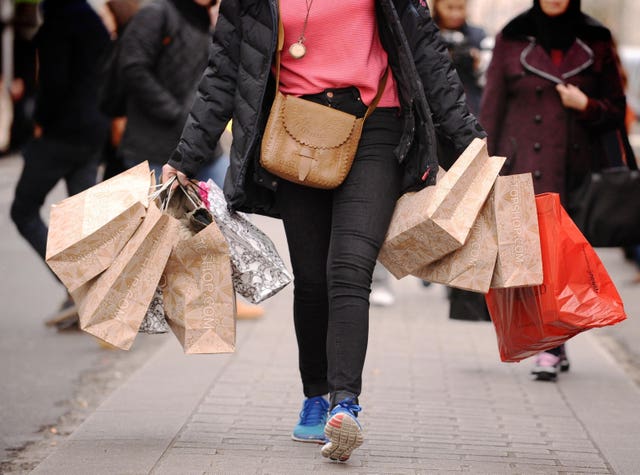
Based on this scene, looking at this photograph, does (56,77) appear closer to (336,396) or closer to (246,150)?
(246,150)

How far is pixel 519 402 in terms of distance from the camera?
5871 mm

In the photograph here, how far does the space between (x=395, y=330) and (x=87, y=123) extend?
2224 millimetres

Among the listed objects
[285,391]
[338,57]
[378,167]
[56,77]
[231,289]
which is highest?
[338,57]

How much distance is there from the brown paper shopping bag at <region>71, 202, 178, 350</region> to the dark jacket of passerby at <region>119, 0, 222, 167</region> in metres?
2.81

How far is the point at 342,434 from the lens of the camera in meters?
4.28

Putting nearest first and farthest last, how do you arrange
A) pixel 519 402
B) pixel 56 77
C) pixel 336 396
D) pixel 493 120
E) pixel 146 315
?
pixel 336 396, pixel 146 315, pixel 519 402, pixel 493 120, pixel 56 77

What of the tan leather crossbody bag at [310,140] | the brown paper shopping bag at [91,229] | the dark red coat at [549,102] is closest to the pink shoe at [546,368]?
the dark red coat at [549,102]

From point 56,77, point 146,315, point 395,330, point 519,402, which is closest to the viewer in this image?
point 146,315

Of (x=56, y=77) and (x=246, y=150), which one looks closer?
(x=246, y=150)

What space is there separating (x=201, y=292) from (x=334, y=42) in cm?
98

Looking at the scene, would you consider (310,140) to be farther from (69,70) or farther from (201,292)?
(69,70)

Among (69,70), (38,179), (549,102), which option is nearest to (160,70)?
(69,70)

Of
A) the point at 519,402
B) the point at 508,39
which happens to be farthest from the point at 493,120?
the point at 519,402

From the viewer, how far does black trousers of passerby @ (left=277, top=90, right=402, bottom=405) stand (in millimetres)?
4426
